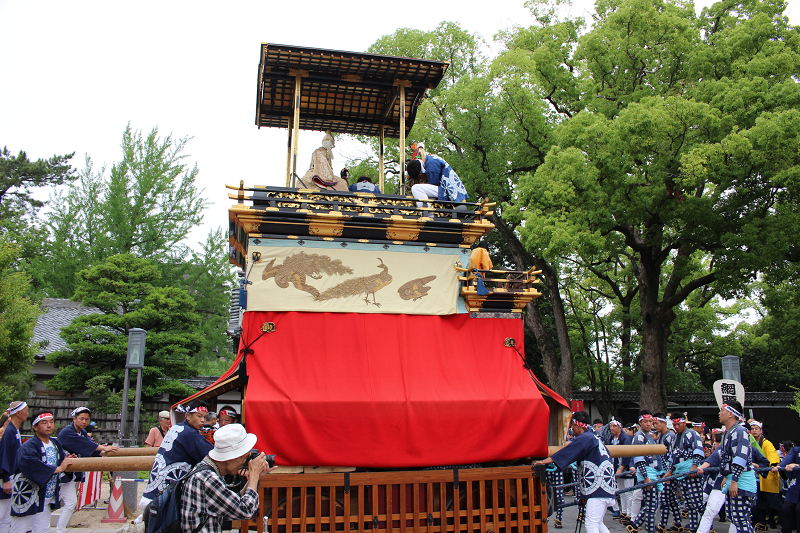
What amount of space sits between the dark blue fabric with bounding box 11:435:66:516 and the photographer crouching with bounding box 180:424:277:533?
362 cm

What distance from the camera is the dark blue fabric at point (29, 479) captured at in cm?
645

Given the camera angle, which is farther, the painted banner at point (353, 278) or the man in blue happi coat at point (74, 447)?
the painted banner at point (353, 278)

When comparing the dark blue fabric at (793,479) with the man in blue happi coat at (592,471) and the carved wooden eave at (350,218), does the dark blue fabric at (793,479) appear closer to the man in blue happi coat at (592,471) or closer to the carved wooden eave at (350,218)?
the man in blue happi coat at (592,471)

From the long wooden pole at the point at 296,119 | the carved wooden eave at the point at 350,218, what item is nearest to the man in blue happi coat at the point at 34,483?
the carved wooden eave at the point at 350,218

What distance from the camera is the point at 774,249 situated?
47.9ft

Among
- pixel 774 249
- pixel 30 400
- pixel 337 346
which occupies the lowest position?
pixel 30 400

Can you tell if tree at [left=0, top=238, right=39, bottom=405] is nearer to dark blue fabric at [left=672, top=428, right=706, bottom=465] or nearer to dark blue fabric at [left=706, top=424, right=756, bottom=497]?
dark blue fabric at [left=672, top=428, right=706, bottom=465]

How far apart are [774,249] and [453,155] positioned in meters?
11.6

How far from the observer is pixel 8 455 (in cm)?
644

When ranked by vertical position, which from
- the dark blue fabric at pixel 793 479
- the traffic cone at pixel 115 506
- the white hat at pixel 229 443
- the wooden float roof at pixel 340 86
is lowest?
the traffic cone at pixel 115 506

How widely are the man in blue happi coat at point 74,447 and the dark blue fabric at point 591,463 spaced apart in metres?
5.74

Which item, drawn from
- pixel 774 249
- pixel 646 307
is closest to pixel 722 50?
pixel 774 249

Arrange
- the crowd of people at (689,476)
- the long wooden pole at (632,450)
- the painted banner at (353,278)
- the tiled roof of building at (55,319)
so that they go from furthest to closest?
the tiled roof of building at (55,319) → the painted banner at (353,278) → the long wooden pole at (632,450) → the crowd of people at (689,476)

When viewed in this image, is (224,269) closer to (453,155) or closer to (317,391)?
(453,155)
